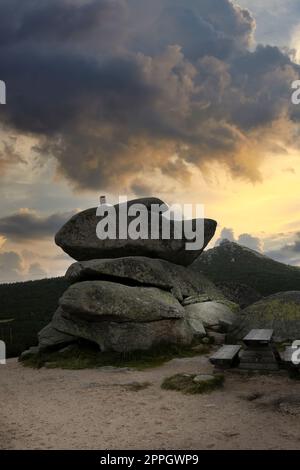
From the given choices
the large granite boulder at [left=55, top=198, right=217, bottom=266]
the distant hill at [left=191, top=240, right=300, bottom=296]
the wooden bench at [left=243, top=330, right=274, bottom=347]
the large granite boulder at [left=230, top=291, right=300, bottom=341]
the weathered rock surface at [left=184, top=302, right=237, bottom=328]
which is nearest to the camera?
the wooden bench at [left=243, top=330, right=274, bottom=347]

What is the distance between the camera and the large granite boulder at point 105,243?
956 inches

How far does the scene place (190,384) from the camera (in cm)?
1387

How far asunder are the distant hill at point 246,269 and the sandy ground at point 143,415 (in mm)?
55680

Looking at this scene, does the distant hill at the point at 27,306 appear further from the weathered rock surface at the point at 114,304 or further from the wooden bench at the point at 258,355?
the wooden bench at the point at 258,355

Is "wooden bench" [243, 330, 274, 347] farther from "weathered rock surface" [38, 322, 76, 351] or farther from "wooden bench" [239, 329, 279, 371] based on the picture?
"weathered rock surface" [38, 322, 76, 351]

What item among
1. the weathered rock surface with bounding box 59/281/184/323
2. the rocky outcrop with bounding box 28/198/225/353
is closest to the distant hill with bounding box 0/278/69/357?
the rocky outcrop with bounding box 28/198/225/353

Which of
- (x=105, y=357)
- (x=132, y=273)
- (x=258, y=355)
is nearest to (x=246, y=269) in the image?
(x=132, y=273)

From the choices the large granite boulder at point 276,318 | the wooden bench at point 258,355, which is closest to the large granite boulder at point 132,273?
the large granite boulder at point 276,318

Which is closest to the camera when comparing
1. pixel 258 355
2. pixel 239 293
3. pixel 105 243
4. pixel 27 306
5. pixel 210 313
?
pixel 258 355

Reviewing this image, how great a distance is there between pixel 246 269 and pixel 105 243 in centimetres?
7878

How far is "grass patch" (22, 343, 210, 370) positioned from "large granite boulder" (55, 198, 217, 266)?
5.81 meters

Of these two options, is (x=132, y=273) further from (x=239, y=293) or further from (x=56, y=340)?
(x=239, y=293)

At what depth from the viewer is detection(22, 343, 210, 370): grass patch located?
1803 centimetres
